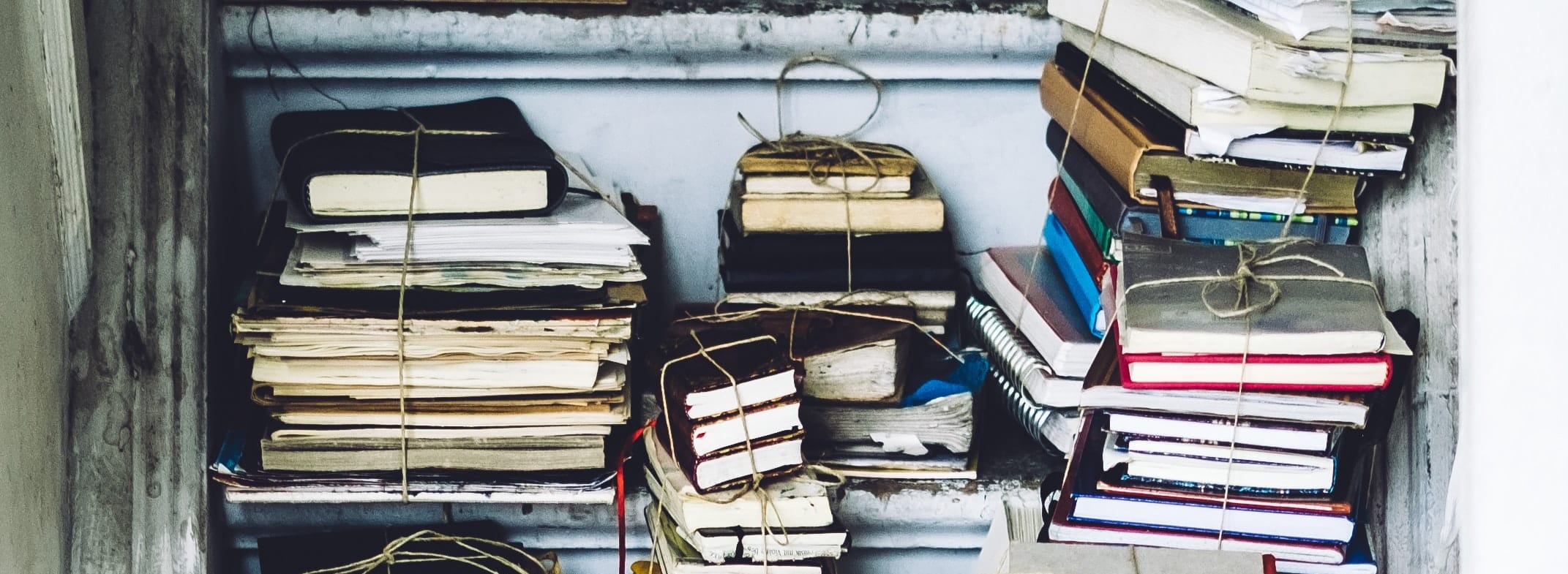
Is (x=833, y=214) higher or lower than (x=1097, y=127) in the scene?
lower

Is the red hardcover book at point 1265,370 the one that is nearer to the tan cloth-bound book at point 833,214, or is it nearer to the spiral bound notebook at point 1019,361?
the spiral bound notebook at point 1019,361

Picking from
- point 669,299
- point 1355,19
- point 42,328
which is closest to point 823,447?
point 669,299

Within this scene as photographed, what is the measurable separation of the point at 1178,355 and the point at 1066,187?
1.43 ft

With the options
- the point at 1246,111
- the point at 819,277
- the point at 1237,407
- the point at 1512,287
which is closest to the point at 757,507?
the point at 819,277

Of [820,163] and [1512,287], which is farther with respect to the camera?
[820,163]

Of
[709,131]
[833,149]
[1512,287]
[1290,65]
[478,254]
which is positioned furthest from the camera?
[709,131]

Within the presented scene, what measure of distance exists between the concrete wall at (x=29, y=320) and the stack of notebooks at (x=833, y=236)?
2.31 ft

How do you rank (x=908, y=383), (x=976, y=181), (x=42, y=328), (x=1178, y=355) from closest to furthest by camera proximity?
(x=1178, y=355) < (x=42, y=328) < (x=908, y=383) < (x=976, y=181)

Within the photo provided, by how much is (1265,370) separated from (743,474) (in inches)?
19.2

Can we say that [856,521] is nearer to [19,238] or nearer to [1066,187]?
[1066,187]

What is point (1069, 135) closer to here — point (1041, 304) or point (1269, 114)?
point (1041, 304)

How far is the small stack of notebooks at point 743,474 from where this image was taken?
4.34 feet

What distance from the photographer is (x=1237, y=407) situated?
125cm

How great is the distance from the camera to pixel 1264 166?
4.32ft
